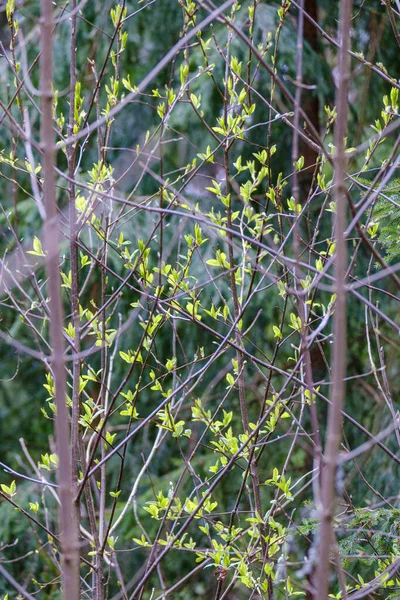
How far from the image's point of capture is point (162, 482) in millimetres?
5312

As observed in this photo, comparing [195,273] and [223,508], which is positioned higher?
[195,273]

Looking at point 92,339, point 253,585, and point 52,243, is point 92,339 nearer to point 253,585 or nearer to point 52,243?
point 253,585

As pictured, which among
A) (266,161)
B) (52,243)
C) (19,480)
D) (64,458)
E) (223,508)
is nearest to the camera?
(64,458)

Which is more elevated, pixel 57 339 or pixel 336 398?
pixel 57 339

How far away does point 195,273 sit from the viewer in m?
4.86

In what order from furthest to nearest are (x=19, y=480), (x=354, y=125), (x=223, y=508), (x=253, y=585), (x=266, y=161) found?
(x=19, y=480), (x=354, y=125), (x=223, y=508), (x=266, y=161), (x=253, y=585)

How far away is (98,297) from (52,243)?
4544mm

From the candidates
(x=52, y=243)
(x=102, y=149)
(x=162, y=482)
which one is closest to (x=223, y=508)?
(x=162, y=482)

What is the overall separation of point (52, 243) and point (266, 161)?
1.53 m

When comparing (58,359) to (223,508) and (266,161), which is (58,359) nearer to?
(266,161)

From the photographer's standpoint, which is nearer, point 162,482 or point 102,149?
point 102,149

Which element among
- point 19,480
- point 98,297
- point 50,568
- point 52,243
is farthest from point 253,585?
point 19,480

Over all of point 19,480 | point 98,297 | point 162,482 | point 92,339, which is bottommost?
point 19,480

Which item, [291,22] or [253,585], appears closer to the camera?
[253,585]
